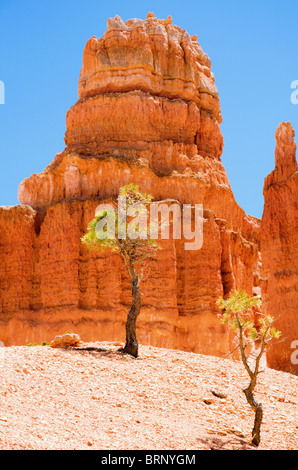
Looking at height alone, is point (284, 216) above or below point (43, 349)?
above

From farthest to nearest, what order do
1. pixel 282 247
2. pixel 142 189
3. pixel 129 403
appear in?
pixel 142 189 < pixel 282 247 < pixel 129 403

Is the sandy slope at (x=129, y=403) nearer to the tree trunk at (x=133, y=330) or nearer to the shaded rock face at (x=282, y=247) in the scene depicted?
the tree trunk at (x=133, y=330)

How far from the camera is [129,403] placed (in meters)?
15.0

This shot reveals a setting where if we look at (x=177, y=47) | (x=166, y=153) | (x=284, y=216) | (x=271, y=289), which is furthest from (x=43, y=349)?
(x=177, y=47)

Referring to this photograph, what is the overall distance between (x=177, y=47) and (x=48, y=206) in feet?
54.4

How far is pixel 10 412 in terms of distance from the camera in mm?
12664

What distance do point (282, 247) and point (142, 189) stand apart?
12060 mm

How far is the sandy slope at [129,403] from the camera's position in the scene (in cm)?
1225

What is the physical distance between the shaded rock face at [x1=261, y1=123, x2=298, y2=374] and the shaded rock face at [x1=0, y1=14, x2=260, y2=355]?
705cm

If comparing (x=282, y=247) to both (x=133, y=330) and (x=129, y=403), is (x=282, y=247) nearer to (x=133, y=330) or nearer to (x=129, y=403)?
(x=133, y=330)

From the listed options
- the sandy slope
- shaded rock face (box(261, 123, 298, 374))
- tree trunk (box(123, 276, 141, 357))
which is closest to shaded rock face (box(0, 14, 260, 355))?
shaded rock face (box(261, 123, 298, 374))

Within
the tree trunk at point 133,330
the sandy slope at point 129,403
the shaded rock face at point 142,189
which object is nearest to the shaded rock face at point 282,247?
the shaded rock face at point 142,189

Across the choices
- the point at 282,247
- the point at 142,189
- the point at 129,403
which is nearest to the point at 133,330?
the point at 129,403
